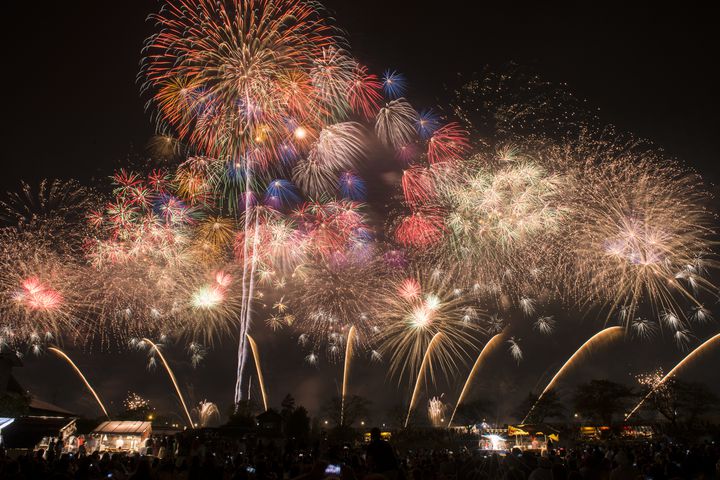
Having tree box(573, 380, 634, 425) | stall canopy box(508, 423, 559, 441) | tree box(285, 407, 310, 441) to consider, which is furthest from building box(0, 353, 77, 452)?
tree box(573, 380, 634, 425)

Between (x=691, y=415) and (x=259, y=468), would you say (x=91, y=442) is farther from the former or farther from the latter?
(x=691, y=415)

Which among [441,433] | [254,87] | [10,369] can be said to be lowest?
[441,433]

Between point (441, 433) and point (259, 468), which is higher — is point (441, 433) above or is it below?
below

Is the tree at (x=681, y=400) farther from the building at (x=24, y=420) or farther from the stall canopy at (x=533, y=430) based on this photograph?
the building at (x=24, y=420)

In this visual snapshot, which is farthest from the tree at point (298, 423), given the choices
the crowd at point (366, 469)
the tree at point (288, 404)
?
the crowd at point (366, 469)

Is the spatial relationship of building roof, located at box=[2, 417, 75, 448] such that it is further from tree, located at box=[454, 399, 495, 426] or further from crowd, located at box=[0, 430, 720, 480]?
tree, located at box=[454, 399, 495, 426]

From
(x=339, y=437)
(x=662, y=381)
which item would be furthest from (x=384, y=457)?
(x=662, y=381)
